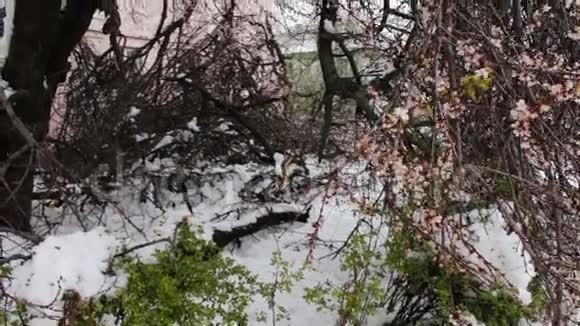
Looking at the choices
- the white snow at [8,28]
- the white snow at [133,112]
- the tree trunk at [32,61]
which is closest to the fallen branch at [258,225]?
the tree trunk at [32,61]

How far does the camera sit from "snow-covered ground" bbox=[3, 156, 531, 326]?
10.5 feet

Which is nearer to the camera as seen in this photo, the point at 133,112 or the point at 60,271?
the point at 60,271

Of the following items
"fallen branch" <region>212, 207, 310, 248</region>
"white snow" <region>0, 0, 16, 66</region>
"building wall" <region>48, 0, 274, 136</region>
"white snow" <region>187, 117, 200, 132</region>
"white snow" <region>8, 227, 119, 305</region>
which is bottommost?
"white snow" <region>8, 227, 119, 305</region>

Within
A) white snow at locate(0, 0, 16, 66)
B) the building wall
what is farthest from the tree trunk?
the building wall

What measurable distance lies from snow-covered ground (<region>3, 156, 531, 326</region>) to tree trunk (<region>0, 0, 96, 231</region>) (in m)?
0.56

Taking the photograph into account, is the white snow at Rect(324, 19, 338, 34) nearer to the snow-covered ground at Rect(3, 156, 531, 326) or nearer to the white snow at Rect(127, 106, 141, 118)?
the snow-covered ground at Rect(3, 156, 531, 326)

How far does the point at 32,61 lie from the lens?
506 centimetres

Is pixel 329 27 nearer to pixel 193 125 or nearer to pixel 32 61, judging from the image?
pixel 193 125

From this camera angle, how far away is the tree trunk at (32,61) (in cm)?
496

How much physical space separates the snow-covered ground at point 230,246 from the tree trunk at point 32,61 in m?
0.56

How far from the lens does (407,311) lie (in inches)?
170

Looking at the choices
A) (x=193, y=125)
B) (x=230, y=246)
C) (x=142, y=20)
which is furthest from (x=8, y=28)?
(x=142, y=20)

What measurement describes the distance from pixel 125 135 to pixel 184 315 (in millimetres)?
2842

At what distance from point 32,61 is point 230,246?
189 cm
